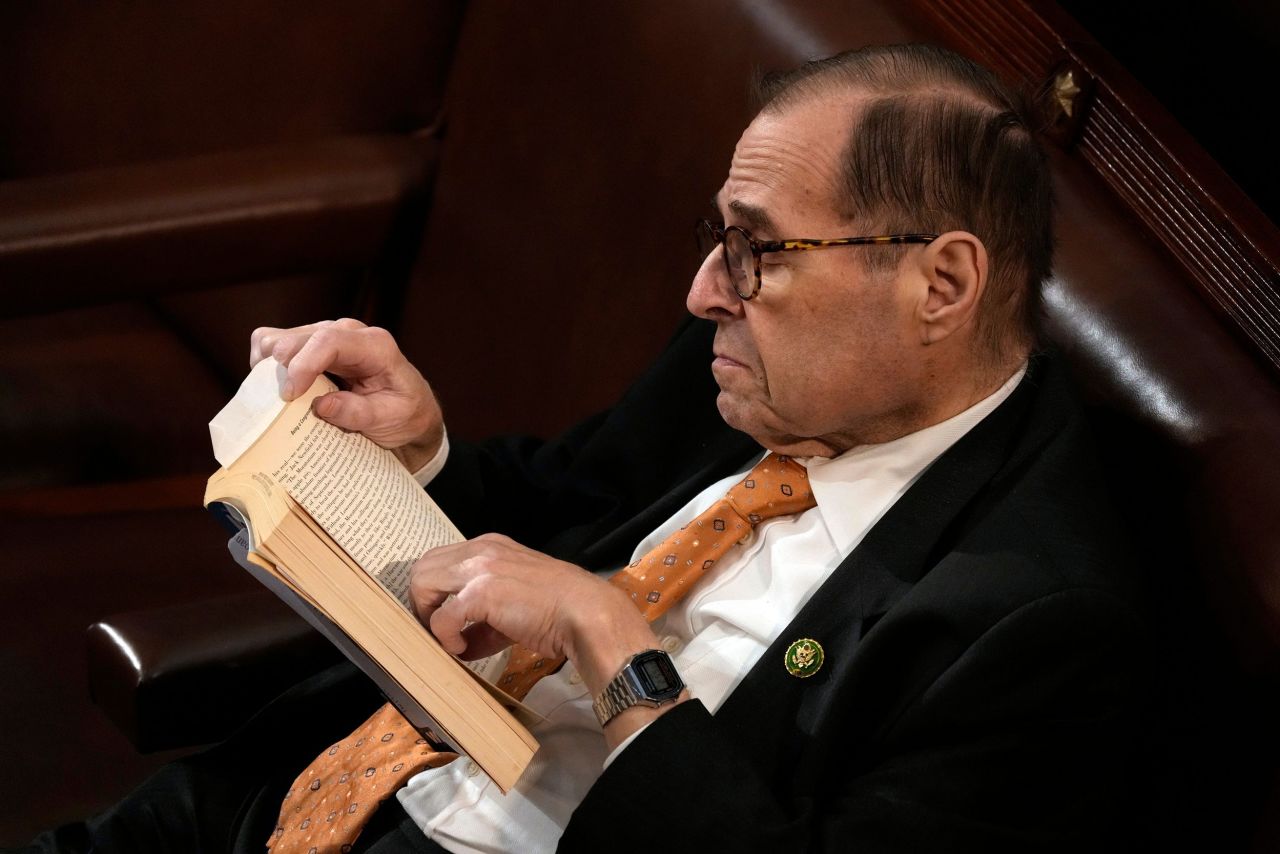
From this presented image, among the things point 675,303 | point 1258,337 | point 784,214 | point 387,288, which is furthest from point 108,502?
point 1258,337

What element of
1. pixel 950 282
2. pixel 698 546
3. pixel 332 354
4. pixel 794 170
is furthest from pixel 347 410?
pixel 950 282

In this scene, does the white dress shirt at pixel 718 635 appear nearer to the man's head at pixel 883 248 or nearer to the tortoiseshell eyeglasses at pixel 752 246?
the man's head at pixel 883 248

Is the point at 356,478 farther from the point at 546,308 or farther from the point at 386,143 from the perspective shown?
the point at 386,143

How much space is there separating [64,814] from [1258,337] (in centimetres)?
136

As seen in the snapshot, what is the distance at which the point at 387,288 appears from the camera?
237 centimetres

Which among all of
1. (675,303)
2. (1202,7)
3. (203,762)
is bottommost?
(203,762)

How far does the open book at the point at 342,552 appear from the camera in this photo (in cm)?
110

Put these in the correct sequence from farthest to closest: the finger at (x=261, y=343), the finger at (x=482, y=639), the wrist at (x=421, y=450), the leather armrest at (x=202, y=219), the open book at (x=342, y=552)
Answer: the leather armrest at (x=202, y=219)
the wrist at (x=421, y=450)
the finger at (x=261, y=343)
the finger at (x=482, y=639)
the open book at (x=342, y=552)

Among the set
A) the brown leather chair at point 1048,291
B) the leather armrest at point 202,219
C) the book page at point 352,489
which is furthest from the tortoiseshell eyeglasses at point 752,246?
the leather armrest at point 202,219

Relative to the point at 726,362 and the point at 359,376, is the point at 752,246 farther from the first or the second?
the point at 359,376

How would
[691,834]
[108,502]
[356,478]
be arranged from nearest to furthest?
1. [691,834]
2. [356,478]
3. [108,502]

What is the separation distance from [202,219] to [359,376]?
2.17ft

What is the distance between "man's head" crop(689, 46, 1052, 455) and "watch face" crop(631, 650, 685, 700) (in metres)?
0.31

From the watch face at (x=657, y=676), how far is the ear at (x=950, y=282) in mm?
400
